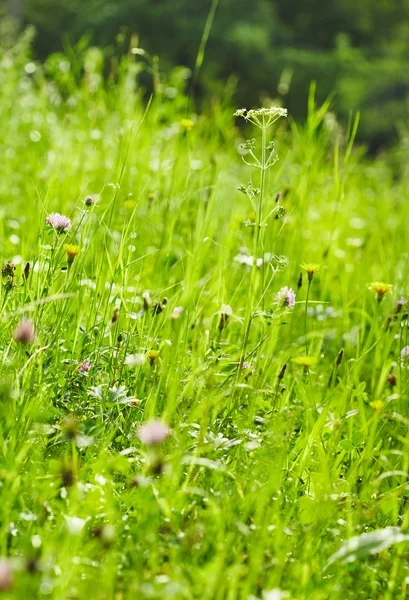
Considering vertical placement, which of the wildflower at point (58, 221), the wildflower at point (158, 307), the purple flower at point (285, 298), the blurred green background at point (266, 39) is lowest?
the wildflower at point (158, 307)

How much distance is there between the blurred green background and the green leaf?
8511mm

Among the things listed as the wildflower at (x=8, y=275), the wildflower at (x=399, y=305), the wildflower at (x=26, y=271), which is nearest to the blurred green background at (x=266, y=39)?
the wildflower at (x=399, y=305)

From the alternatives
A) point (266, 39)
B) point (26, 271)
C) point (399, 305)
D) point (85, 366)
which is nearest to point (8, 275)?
point (26, 271)

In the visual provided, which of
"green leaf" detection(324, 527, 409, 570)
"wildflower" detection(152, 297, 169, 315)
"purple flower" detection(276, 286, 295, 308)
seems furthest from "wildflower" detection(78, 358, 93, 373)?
"green leaf" detection(324, 527, 409, 570)

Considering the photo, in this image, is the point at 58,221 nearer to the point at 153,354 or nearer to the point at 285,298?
the point at 153,354

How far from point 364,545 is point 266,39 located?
1007cm

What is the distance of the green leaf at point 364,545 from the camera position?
105 cm

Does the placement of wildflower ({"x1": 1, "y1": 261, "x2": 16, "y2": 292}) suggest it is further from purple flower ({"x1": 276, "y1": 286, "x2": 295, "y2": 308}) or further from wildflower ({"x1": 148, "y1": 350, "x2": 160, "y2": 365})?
purple flower ({"x1": 276, "y1": 286, "x2": 295, "y2": 308})

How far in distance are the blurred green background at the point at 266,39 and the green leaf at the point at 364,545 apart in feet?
27.9

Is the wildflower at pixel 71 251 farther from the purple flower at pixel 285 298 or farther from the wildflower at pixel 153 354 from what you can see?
the purple flower at pixel 285 298

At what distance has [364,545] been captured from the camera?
1.06m

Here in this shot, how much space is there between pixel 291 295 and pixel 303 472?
1.25 feet

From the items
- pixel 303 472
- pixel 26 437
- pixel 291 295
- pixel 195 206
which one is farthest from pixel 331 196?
pixel 26 437

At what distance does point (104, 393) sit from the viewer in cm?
129
